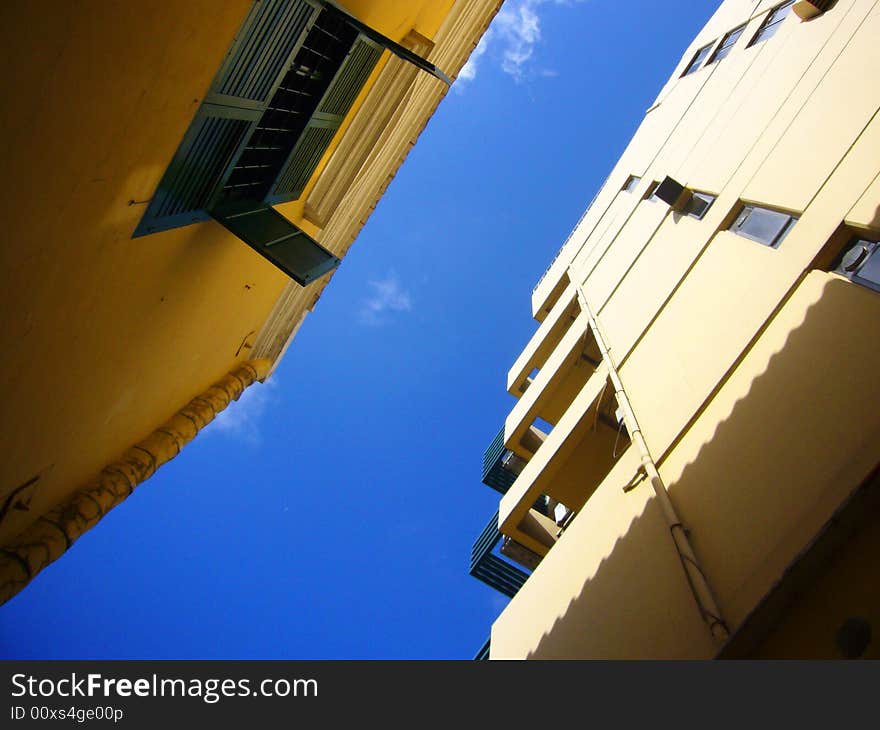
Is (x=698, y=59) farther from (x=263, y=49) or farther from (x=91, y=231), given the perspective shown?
(x=91, y=231)

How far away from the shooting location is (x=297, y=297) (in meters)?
10.6

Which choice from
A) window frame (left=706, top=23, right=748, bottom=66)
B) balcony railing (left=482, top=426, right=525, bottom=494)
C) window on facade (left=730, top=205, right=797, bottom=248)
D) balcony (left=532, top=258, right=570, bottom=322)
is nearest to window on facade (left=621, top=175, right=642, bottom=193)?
balcony (left=532, top=258, right=570, bottom=322)

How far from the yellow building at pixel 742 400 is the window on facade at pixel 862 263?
0.08ft

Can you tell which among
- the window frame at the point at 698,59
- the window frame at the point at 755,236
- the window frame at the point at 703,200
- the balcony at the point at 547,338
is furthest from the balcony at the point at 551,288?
the window frame at the point at 755,236

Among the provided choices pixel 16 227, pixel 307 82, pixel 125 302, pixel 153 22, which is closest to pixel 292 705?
pixel 16 227

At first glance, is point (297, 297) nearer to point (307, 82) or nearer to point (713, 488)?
point (307, 82)

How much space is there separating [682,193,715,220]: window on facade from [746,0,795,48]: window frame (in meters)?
3.55

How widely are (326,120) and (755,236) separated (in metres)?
4.91

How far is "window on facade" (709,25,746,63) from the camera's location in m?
13.2

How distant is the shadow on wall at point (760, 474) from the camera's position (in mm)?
3957

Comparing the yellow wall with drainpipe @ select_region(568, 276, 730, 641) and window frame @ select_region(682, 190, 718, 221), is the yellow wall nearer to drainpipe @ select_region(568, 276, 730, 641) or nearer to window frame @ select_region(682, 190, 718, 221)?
drainpipe @ select_region(568, 276, 730, 641)

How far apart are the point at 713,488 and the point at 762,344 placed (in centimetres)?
135

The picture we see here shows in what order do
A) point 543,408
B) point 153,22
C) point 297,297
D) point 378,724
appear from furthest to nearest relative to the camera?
1. point 543,408
2. point 297,297
3. point 153,22
4. point 378,724

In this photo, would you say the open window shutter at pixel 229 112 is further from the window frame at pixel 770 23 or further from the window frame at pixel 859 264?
the window frame at pixel 770 23
